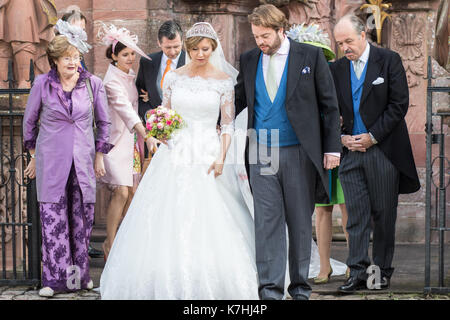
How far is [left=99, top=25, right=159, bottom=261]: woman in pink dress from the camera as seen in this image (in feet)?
24.2

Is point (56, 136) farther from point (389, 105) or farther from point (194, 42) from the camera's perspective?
point (389, 105)

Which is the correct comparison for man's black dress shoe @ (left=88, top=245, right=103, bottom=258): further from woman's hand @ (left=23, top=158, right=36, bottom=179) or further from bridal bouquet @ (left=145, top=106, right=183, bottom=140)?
bridal bouquet @ (left=145, top=106, right=183, bottom=140)

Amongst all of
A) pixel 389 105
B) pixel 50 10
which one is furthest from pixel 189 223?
pixel 50 10

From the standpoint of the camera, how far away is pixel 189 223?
6.05m

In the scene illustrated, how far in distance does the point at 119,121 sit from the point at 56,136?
34.8 inches

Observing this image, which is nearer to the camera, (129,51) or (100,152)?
(100,152)

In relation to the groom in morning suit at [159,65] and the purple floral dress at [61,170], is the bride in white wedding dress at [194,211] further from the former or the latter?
the groom in morning suit at [159,65]

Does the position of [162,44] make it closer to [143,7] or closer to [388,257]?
[143,7]

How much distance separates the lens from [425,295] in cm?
649

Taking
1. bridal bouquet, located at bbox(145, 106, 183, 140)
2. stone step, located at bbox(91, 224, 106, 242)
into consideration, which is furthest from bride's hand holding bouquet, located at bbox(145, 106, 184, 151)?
stone step, located at bbox(91, 224, 106, 242)

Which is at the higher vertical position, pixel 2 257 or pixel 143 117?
pixel 143 117

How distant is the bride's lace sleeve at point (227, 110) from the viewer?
6.37m

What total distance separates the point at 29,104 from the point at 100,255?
2166 mm

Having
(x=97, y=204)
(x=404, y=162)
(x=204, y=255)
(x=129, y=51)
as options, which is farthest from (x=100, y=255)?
(x=404, y=162)
